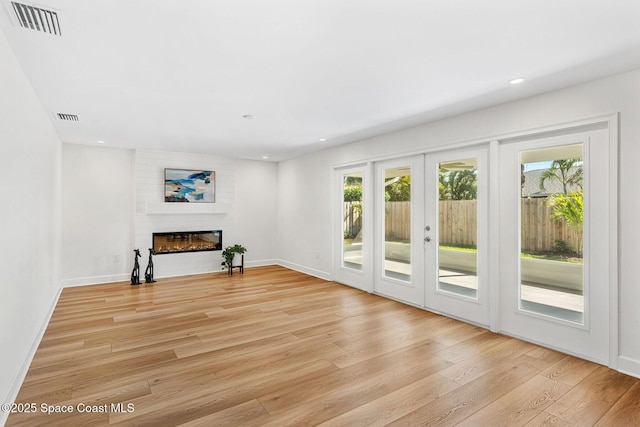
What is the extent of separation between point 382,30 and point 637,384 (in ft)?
10.7

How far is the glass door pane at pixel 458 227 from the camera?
399 centimetres

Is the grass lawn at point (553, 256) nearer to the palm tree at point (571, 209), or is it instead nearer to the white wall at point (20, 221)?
the palm tree at point (571, 209)

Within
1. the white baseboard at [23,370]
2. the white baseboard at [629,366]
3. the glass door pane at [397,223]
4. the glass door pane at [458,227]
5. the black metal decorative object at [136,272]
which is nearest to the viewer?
the white baseboard at [23,370]

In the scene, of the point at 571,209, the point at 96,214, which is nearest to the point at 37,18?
the point at 571,209

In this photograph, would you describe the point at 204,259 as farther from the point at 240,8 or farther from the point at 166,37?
the point at 240,8

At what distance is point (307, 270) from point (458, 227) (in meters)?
3.56

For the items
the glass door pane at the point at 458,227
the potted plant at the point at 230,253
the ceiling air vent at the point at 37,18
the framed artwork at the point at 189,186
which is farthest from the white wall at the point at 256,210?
the ceiling air vent at the point at 37,18

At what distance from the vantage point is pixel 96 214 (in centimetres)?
598

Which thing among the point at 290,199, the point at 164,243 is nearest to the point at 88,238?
the point at 164,243

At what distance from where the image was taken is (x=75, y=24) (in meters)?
2.08

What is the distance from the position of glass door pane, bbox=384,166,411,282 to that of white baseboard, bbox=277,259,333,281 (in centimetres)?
152

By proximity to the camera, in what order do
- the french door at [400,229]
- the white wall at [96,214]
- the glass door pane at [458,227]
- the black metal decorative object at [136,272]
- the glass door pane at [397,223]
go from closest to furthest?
the glass door pane at [458,227] → the french door at [400,229] → the glass door pane at [397,223] → the white wall at [96,214] → the black metal decorative object at [136,272]

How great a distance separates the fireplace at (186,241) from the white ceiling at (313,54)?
9.68 ft

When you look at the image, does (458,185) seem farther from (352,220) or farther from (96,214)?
(96,214)
